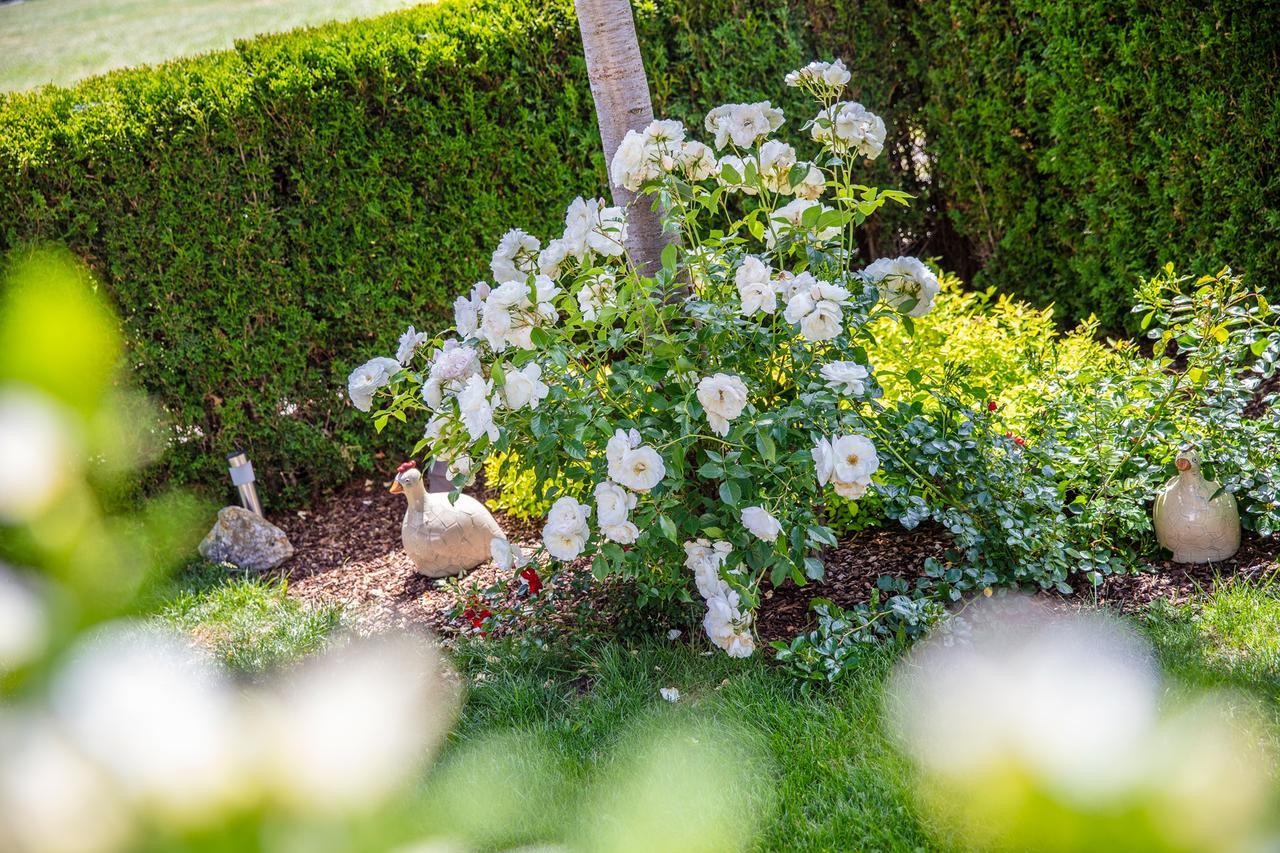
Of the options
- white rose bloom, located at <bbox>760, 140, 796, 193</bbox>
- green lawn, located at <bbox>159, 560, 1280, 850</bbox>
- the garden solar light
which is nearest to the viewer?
green lawn, located at <bbox>159, 560, 1280, 850</bbox>

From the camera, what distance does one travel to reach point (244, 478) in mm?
4727

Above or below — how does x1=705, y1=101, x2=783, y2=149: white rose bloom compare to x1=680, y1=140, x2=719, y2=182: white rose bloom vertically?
above

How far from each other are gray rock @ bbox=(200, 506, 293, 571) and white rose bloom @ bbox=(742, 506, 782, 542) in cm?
276

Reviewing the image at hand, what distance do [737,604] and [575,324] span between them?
88cm

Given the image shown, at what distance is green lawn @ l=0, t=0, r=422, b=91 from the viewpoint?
32.6 ft

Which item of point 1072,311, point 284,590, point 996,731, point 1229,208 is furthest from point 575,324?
point 1072,311

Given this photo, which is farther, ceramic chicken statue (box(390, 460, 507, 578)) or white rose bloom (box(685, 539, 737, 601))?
ceramic chicken statue (box(390, 460, 507, 578))

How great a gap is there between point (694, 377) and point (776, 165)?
2.09 ft

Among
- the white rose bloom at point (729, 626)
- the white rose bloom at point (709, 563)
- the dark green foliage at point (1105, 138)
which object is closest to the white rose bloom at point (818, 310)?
the white rose bloom at point (709, 563)

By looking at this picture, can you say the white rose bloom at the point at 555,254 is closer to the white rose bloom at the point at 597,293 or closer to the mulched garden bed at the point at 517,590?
the white rose bloom at the point at 597,293

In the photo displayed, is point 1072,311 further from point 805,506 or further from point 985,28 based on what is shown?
point 805,506

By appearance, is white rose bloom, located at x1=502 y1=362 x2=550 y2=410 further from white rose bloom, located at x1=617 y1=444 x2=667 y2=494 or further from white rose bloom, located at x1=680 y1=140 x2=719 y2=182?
white rose bloom, located at x1=680 y1=140 x2=719 y2=182

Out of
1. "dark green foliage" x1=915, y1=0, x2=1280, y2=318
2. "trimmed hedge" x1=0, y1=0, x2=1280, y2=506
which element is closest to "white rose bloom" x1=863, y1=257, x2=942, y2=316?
"dark green foliage" x1=915, y1=0, x2=1280, y2=318

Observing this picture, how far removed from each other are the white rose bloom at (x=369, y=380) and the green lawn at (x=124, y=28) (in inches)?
305
